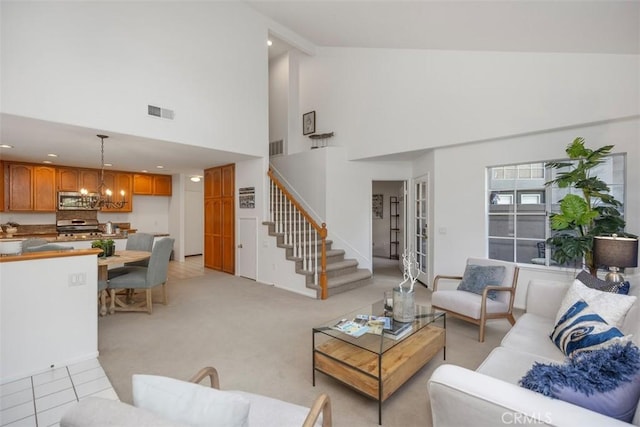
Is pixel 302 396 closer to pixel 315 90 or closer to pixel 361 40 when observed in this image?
pixel 361 40

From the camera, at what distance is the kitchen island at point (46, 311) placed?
7.91 ft

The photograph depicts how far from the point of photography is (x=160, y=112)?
4312 millimetres

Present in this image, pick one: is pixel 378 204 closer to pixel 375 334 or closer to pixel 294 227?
pixel 294 227

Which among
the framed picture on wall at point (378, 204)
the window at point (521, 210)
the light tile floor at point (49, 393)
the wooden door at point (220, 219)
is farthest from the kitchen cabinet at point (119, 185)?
the window at point (521, 210)

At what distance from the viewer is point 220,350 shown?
2955mm

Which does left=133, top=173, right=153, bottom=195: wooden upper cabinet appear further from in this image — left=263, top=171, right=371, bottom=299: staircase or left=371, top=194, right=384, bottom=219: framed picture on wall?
left=371, top=194, right=384, bottom=219: framed picture on wall

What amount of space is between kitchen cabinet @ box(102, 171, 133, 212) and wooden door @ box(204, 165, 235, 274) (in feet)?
6.80

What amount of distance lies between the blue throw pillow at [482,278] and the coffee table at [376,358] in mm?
1107

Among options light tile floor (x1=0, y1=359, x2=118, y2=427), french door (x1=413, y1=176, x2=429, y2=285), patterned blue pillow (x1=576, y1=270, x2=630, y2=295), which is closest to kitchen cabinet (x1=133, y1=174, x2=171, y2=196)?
light tile floor (x1=0, y1=359, x2=118, y2=427)

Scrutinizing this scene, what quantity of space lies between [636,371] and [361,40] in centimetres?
590

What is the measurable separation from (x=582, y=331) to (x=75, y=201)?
28.1 feet

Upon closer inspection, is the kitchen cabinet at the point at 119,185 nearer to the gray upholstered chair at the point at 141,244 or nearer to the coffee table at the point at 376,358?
the gray upholstered chair at the point at 141,244

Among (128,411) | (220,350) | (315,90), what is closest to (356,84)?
(315,90)

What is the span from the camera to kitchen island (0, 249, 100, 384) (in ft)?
7.91
